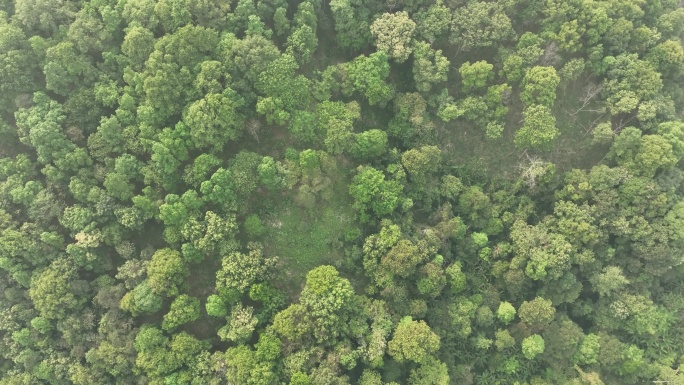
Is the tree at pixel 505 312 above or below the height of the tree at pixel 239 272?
below

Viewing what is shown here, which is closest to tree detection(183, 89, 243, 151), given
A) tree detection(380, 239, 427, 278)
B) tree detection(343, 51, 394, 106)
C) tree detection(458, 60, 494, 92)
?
tree detection(343, 51, 394, 106)

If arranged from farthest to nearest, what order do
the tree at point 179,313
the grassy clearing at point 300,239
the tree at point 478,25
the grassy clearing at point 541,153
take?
the grassy clearing at point 541,153 → the tree at point 478,25 → the grassy clearing at point 300,239 → the tree at point 179,313

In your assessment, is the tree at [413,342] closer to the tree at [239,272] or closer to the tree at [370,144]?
the tree at [239,272]

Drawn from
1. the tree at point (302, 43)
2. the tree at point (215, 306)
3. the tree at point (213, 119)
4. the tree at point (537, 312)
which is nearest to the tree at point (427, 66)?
the tree at point (302, 43)

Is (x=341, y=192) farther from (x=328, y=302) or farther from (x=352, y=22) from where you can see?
(x=352, y=22)

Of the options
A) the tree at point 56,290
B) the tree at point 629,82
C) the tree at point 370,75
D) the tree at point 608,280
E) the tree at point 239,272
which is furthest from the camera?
the tree at point 629,82

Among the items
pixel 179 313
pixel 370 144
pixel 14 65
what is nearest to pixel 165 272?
pixel 179 313

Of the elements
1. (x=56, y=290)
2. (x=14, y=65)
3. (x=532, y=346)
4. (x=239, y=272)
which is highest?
(x=14, y=65)
